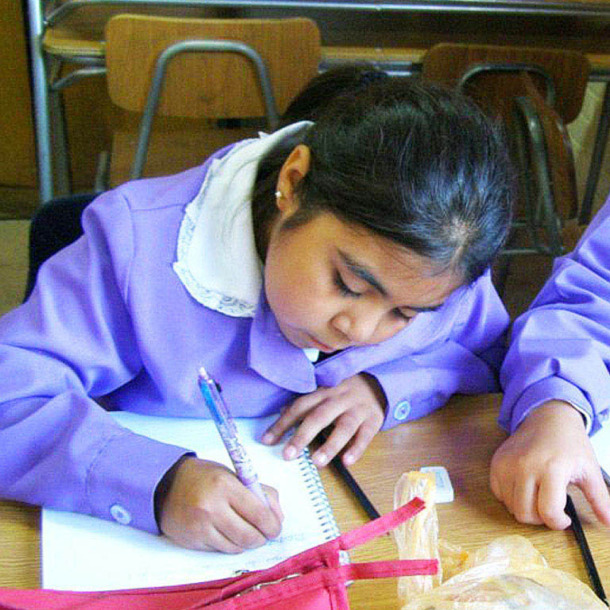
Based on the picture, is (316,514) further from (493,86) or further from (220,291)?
(493,86)

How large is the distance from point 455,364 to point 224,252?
1.08 ft

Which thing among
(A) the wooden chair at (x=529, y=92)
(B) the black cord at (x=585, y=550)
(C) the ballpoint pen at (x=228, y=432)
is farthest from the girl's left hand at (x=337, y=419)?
(A) the wooden chair at (x=529, y=92)

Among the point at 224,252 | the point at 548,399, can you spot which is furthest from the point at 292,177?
the point at 548,399

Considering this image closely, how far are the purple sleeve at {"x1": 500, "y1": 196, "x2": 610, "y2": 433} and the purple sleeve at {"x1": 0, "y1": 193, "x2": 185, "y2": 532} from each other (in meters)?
→ 0.41

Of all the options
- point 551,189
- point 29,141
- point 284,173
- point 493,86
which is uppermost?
point 284,173

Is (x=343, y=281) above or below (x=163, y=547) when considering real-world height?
above

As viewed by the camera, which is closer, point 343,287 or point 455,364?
point 343,287

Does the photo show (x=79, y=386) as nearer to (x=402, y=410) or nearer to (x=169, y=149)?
(x=402, y=410)

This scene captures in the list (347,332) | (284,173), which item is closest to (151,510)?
(347,332)

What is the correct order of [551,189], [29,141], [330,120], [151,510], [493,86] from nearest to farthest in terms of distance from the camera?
1. [151,510]
2. [330,120]
3. [551,189]
4. [493,86]
5. [29,141]

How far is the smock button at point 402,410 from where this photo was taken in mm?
964

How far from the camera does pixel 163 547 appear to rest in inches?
29.7

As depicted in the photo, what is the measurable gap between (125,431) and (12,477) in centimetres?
11

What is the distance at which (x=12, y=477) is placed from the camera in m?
0.80
